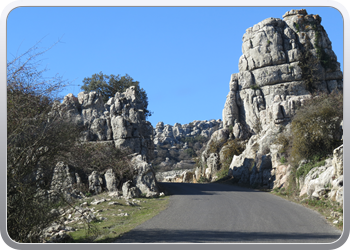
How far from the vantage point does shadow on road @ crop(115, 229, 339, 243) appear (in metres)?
10.0

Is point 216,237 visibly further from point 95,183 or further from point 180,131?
point 180,131

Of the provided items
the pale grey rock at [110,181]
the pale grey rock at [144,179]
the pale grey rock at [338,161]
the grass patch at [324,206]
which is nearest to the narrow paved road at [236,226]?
the grass patch at [324,206]

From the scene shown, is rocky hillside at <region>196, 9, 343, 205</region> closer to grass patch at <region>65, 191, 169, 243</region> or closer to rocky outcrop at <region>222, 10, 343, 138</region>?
rocky outcrop at <region>222, 10, 343, 138</region>

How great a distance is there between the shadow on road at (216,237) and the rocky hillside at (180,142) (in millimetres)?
66107

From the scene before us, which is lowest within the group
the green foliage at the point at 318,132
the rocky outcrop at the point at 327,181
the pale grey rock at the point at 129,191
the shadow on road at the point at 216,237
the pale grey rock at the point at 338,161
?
the pale grey rock at the point at 129,191

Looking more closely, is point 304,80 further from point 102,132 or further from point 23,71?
point 23,71

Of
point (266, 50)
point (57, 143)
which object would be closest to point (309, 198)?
point (57, 143)

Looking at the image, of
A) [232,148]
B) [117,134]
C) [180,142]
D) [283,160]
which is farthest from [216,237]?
[180,142]

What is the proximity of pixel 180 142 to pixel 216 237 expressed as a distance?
108450 millimetres

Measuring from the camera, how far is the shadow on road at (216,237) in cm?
1004

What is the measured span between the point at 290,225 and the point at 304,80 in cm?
3986

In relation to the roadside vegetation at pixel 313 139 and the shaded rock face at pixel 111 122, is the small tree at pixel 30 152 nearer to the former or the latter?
the roadside vegetation at pixel 313 139

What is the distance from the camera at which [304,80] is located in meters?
48.0

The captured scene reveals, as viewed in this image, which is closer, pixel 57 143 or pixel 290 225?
pixel 57 143
